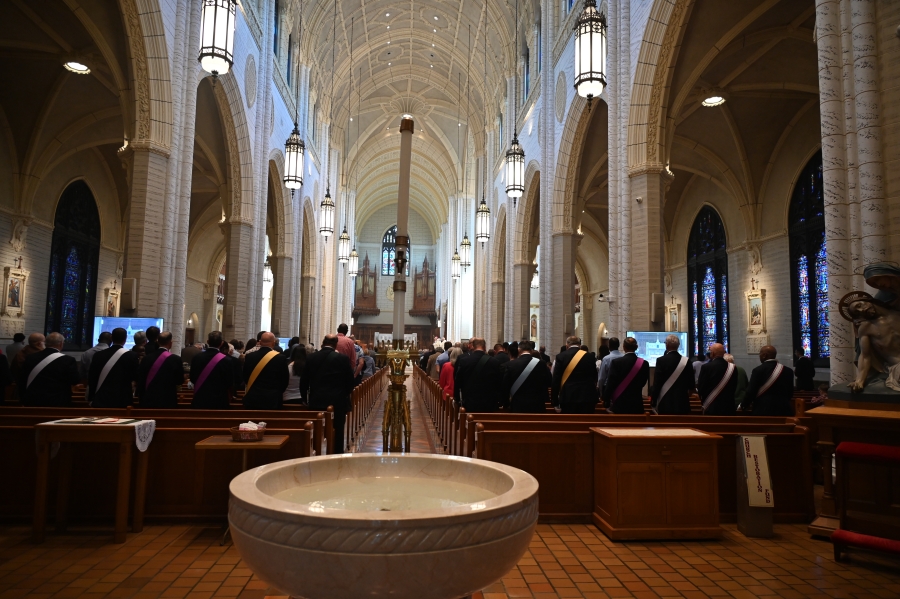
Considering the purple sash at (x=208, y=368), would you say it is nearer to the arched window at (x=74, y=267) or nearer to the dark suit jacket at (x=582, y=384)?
the dark suit jacket at (x=582, y=384)

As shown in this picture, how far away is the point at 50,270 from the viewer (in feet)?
55.3

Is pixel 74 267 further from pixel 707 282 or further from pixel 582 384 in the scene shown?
pixel 707 282

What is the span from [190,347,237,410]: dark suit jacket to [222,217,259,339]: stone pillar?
→ 875cm

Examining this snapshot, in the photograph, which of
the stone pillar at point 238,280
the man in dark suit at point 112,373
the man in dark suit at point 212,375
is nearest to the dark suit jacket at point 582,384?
the man in dark suit at point 212,375

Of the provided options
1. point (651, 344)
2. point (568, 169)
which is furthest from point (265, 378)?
point (568, 169)

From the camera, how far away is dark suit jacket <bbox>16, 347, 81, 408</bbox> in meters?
5.52

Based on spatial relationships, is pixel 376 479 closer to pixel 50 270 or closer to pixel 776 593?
pixel 776 593

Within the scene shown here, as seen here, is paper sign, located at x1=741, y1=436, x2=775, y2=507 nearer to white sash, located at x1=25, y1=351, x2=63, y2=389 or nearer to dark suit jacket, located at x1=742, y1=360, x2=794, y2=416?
dark suit jacket, located at x1=742, y1=360, x2=794, y2=416

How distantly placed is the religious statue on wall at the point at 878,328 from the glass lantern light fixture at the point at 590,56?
4866mm

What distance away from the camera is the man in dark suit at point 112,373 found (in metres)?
5.74

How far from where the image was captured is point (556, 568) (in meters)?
3.75

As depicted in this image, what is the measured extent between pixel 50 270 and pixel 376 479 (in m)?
18.3

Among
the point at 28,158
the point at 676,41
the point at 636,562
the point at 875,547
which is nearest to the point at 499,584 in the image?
the point at 636,562

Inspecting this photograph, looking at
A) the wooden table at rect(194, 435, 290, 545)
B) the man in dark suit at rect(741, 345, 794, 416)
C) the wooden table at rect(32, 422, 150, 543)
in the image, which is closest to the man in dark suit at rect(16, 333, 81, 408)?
the wooden table at rect(32, 422, 150, 543)
